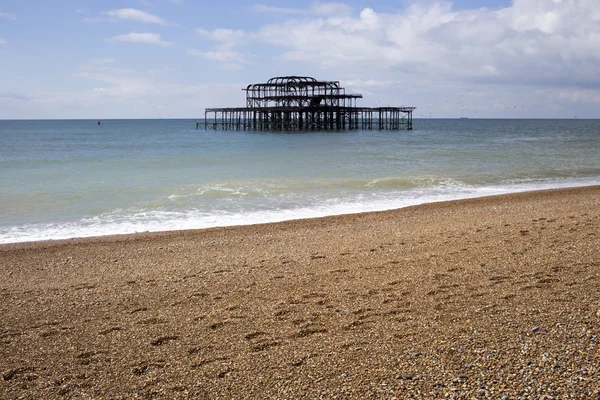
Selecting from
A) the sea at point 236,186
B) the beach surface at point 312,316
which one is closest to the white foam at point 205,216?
the sea at point 236,186

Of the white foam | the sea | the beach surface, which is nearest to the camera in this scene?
the beach surface

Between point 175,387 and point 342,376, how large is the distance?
1292 millimetres

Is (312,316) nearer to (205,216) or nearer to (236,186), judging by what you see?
(205,216)

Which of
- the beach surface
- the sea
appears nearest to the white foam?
the sea

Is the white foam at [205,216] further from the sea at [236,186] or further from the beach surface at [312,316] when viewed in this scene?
the beach surface at [312,316]

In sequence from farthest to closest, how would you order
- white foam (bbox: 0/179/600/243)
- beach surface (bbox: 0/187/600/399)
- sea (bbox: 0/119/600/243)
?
sea (bbox: 0/119/600/243) < white foam (bbox: 0/179/600/243) < beach surface (bbox: 0/187/600/399)

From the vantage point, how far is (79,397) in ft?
14.0

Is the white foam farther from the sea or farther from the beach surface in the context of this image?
the beach surface

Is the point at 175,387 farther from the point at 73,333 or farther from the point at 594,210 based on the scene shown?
the point at 594,210

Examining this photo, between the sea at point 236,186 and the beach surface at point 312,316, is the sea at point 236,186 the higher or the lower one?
the higher one

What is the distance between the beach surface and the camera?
4.23m

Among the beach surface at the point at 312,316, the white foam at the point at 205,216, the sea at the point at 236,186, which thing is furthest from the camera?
the sea at the point at 236,186

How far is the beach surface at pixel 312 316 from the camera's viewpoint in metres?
4.23

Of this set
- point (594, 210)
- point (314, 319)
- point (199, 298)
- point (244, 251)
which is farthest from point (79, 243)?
point (594, 210)
